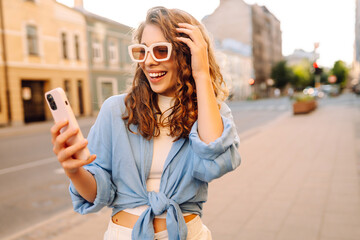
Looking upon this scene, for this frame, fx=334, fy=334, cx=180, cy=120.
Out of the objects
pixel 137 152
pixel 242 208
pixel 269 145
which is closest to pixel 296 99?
pixel 269 145

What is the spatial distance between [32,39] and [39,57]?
1126mm

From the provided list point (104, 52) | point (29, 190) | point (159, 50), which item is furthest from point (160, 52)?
point (104, 52)

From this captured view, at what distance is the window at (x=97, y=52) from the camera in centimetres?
2522

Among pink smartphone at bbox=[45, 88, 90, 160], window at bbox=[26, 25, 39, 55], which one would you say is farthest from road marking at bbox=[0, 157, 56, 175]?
window at bbox=[26, 25, 39, 55]

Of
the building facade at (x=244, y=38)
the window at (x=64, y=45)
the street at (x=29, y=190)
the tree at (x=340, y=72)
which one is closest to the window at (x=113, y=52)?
the window at (x=64, y=45)

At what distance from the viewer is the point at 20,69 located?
1944 centimetres

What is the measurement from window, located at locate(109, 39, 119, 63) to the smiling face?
85.8ft

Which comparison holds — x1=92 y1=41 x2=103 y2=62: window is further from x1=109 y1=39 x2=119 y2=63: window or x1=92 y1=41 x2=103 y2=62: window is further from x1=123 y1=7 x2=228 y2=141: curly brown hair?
x1=123 y1=7 x2=228 y2=141: curly brown hair

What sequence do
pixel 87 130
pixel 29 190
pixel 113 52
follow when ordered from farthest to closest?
pixel 113 52 < pixel 87 130 < pixel 29 190

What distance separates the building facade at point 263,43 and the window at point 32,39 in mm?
49098

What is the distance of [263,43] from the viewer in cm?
7125

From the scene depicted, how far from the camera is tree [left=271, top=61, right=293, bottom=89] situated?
215 ft

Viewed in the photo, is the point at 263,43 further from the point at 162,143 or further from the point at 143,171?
the point at 143,171

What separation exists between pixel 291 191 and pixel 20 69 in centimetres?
1845
